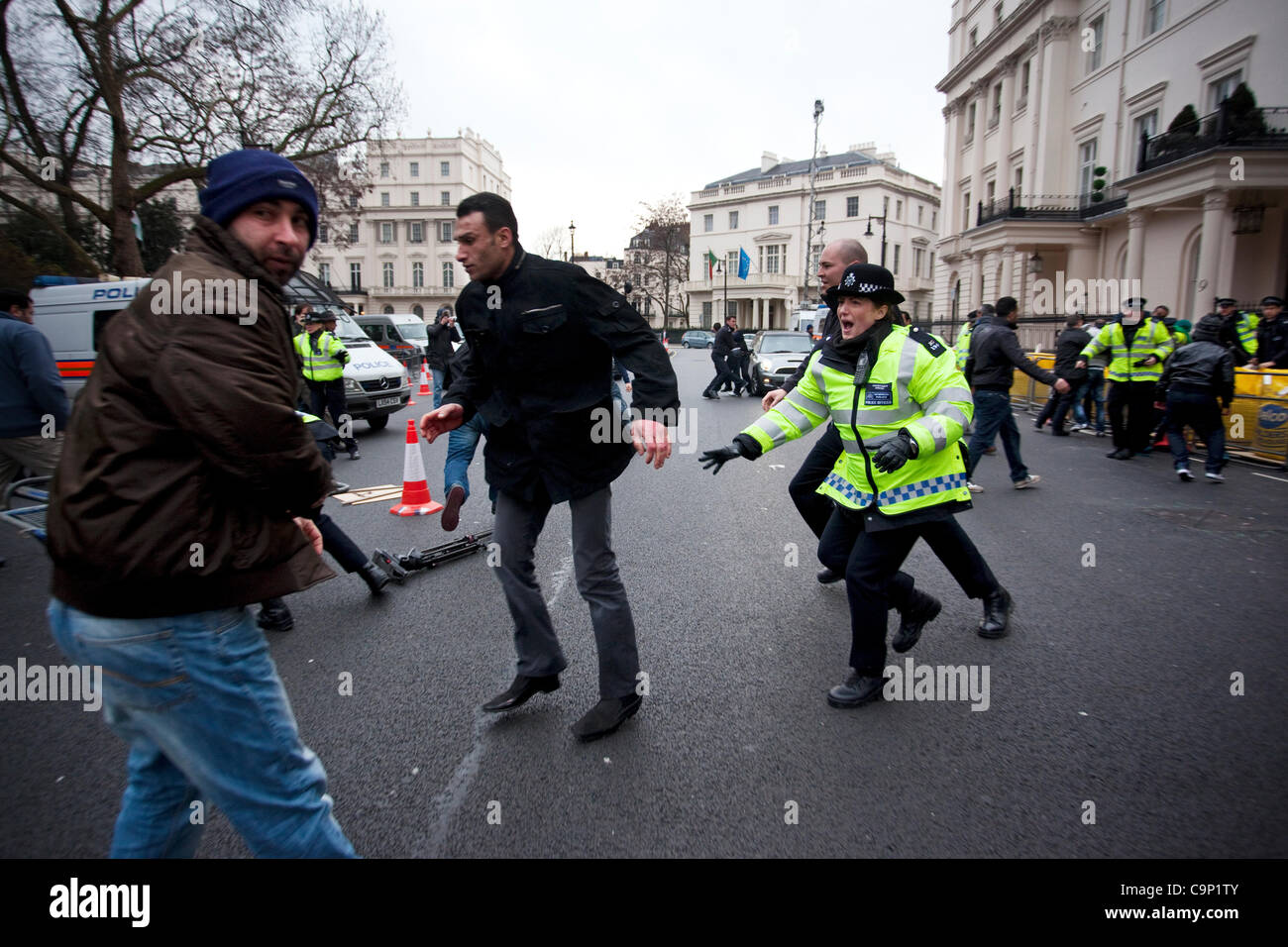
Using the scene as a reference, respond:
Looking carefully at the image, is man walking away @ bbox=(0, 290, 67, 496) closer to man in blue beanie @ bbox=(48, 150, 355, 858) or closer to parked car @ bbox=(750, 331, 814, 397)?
man in blue beanie @ bbox=(48, 150, 355, 858)

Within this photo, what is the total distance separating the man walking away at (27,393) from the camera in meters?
5.43

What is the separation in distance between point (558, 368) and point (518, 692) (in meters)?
1.41

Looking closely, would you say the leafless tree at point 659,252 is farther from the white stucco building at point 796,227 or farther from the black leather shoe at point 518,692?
the black leather shoe at point 518,692

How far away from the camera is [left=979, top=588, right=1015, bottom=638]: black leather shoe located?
434 cm

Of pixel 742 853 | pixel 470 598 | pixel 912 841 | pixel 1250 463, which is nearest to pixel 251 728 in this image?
pixel 742 853

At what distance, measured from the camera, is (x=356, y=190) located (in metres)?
28.4

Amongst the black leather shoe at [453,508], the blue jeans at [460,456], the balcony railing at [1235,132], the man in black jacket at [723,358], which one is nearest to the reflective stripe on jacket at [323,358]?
the blue jeans at [460,456]

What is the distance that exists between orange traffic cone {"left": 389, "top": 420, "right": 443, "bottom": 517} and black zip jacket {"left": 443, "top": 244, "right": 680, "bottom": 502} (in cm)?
455

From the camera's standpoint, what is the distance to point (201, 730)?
1.73 m

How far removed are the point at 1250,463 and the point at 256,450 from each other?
40.7ft

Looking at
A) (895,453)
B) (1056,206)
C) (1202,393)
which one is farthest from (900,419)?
(1056,206)
